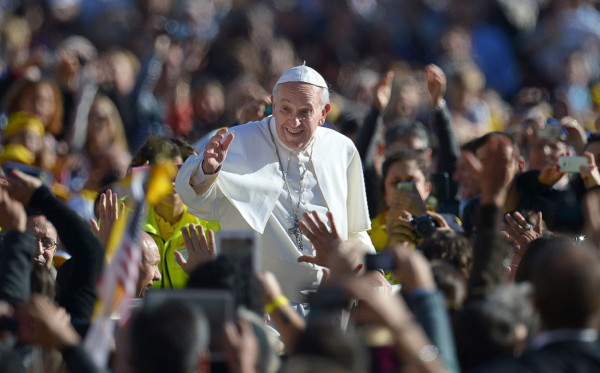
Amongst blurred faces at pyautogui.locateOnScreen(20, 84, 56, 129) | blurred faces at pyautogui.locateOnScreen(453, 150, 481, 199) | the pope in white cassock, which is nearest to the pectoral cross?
the pope in white cassock

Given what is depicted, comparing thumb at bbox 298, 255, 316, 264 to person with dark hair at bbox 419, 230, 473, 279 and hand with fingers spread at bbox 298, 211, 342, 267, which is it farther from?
person with dark hair at bbox 419, 230, 473, 279

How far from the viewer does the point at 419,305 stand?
4.32 meters

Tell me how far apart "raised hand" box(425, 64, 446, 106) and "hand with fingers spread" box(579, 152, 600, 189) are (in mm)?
1732

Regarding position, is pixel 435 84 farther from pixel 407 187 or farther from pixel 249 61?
pixel 249 61

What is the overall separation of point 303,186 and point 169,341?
3.04 metres

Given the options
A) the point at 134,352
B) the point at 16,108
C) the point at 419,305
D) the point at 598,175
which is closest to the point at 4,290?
the point at 134,352

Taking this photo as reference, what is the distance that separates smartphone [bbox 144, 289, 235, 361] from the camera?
4281mm

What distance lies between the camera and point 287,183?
6.98m

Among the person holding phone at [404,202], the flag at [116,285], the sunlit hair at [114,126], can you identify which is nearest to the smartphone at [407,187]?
the person holding phone at [404,202]

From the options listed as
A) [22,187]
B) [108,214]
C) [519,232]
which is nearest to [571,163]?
[519,232]

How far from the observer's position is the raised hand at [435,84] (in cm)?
854

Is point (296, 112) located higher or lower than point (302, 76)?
lower

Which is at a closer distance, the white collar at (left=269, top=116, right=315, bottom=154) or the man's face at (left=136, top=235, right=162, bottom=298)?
the man's face at (left=136, top=235, right=162, bottom=298)

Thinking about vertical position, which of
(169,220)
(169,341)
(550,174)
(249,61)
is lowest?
(169,341)
